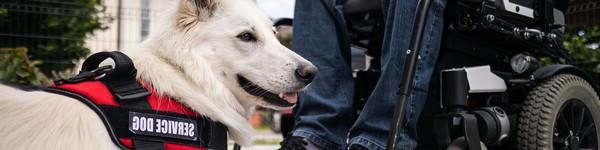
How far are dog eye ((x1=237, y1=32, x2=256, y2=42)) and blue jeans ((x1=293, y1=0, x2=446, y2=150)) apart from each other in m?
0.45

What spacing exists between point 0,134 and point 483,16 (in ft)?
5.06

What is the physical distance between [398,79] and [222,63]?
1.95ft

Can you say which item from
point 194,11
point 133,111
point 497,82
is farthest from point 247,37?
point 497,82

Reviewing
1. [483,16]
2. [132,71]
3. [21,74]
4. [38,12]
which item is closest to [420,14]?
[483,16]

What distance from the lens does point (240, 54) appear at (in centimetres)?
164

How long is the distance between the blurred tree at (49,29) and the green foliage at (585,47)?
366 cm

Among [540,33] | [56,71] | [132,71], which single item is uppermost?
[540,33]

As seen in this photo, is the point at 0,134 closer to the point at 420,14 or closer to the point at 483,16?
the point at 420,14

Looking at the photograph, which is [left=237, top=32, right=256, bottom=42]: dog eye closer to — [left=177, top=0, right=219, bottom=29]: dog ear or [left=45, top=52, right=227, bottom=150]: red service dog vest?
[left=177, top=0, right=219, bottom=29]: dog ear

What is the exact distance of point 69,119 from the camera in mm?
1283

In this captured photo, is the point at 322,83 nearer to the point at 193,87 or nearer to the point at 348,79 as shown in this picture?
the point at 348,79

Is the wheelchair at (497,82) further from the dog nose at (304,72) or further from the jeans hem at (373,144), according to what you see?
the dog nose at (304,72)

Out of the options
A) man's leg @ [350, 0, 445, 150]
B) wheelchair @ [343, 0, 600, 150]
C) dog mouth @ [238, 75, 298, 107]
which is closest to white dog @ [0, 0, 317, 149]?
dog mouth @ [238, 75, 298, 107]

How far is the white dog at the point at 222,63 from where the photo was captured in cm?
152
